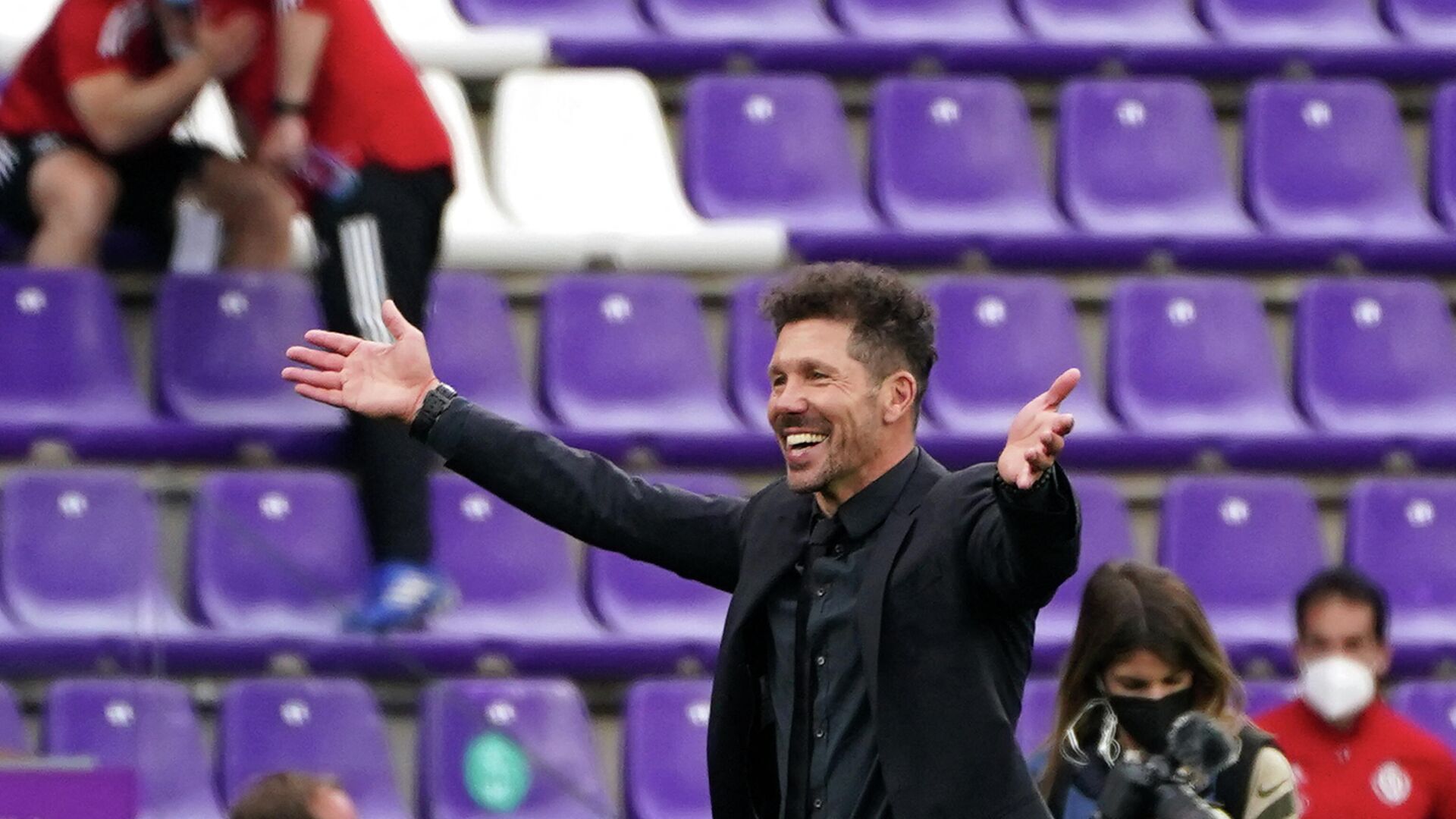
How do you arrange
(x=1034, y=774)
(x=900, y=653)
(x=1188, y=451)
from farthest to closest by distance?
(x=1188, y=451) < (x=1034, y=774) < (x=900, y=653)

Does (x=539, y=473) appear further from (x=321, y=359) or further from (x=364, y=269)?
(x=364, y=269)

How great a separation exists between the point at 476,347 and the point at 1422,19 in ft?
9.07

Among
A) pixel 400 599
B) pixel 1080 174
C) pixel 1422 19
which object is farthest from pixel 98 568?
pixel 1422 19

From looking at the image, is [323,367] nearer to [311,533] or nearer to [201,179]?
[311,533]

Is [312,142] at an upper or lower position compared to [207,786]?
upper

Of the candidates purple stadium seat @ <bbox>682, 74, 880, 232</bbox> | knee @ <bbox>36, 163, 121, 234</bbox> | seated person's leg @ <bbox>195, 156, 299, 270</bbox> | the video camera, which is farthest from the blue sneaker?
the video camera

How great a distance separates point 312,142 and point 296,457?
0.56m

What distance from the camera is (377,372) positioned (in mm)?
3412

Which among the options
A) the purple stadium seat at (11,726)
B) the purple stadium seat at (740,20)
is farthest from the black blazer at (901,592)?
the purple stadium seat at (740,20)

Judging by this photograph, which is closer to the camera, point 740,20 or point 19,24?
point 19,24

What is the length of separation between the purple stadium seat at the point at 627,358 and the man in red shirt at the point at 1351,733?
1284mm

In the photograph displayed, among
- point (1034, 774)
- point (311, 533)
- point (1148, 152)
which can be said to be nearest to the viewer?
point (1034, 774)

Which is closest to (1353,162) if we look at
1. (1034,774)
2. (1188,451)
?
(1188,451)

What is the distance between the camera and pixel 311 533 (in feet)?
15.2
